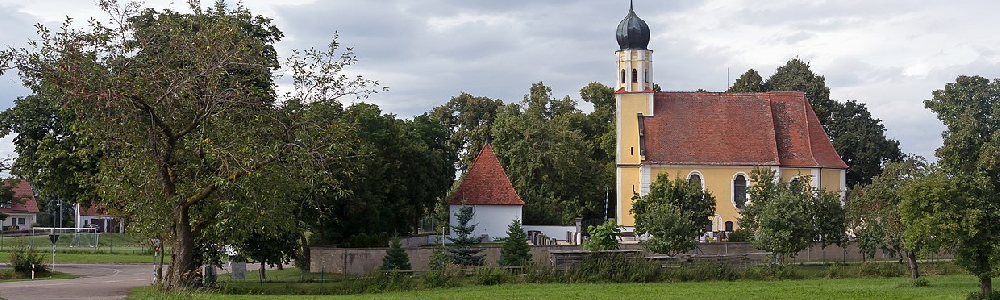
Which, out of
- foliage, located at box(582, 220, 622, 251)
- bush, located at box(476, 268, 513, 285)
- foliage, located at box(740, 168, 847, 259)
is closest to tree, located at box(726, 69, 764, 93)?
foliage, located at box(740, 168, 847, 259)

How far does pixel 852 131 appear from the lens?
71.4 metres

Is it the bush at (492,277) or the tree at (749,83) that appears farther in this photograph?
the tree at (749,83)

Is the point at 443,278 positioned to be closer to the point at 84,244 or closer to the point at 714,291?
the point at 714,291

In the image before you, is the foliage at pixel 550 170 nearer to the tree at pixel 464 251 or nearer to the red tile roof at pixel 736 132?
the red tile roof at pixel 736 132

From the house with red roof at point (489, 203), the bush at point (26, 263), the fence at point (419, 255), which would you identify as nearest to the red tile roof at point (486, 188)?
the house with red roof at point (489, 203)

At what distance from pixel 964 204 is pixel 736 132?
1342 inches

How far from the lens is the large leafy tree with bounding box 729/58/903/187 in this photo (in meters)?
70.7

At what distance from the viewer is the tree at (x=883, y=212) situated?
109 feet

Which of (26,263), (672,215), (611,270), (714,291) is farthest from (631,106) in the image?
(26,263)

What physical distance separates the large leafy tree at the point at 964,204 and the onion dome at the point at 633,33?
111ft

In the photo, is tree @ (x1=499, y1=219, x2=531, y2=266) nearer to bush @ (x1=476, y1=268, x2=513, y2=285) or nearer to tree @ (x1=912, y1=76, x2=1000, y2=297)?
bush @ (x1=476, y1=268, x2=513, y2=285)

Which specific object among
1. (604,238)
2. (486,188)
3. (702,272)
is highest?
(486,188)

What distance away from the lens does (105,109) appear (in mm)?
25797

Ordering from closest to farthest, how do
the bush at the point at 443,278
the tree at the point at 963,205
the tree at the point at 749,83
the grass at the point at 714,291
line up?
the tree at the point at 963,205
the grass at the point at 714,291
the bush at the point at 443,278
the tree at the point at 749,83
